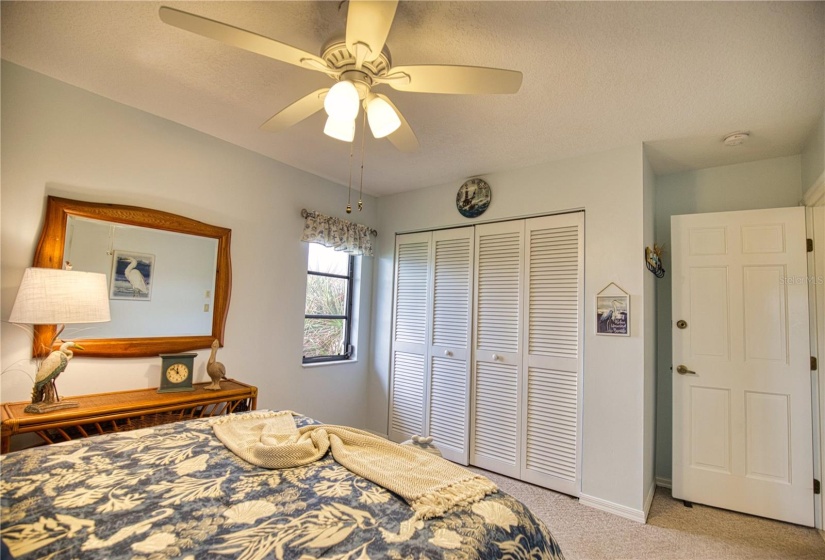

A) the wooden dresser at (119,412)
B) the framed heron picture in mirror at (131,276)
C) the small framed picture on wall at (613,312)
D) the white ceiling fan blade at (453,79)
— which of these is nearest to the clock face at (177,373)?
the wooden dresser at (119,412)

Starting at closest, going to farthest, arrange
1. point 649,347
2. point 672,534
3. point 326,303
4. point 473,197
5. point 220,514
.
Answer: point 220,514
point 672,534
point 649,347
point 473,197
point 326,303

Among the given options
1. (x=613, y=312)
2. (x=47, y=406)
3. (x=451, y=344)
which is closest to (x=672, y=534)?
(x=613, y=312)

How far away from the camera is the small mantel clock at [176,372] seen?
2297 millimetres

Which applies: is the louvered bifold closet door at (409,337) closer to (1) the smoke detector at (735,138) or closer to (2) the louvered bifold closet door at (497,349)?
(2) the louvered bifold closet door at (497,349)

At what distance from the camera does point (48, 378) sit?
5.89 feet

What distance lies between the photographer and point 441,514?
1.07 meters

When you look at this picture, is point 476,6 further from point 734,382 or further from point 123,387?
point 734,382

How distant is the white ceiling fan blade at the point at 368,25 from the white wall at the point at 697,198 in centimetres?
287

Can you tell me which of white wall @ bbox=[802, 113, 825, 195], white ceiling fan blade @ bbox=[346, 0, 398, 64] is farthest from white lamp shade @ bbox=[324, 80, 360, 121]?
white wall @ bbox=[802, 113, 825, 195]

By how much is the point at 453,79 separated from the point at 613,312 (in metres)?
1.98

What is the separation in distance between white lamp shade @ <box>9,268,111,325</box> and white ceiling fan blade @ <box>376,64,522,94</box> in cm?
176

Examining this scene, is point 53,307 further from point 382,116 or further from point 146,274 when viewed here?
point 382,116

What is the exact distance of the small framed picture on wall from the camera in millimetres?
2527

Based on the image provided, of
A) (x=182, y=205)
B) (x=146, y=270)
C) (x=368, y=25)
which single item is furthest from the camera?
(x=182, y=205)
